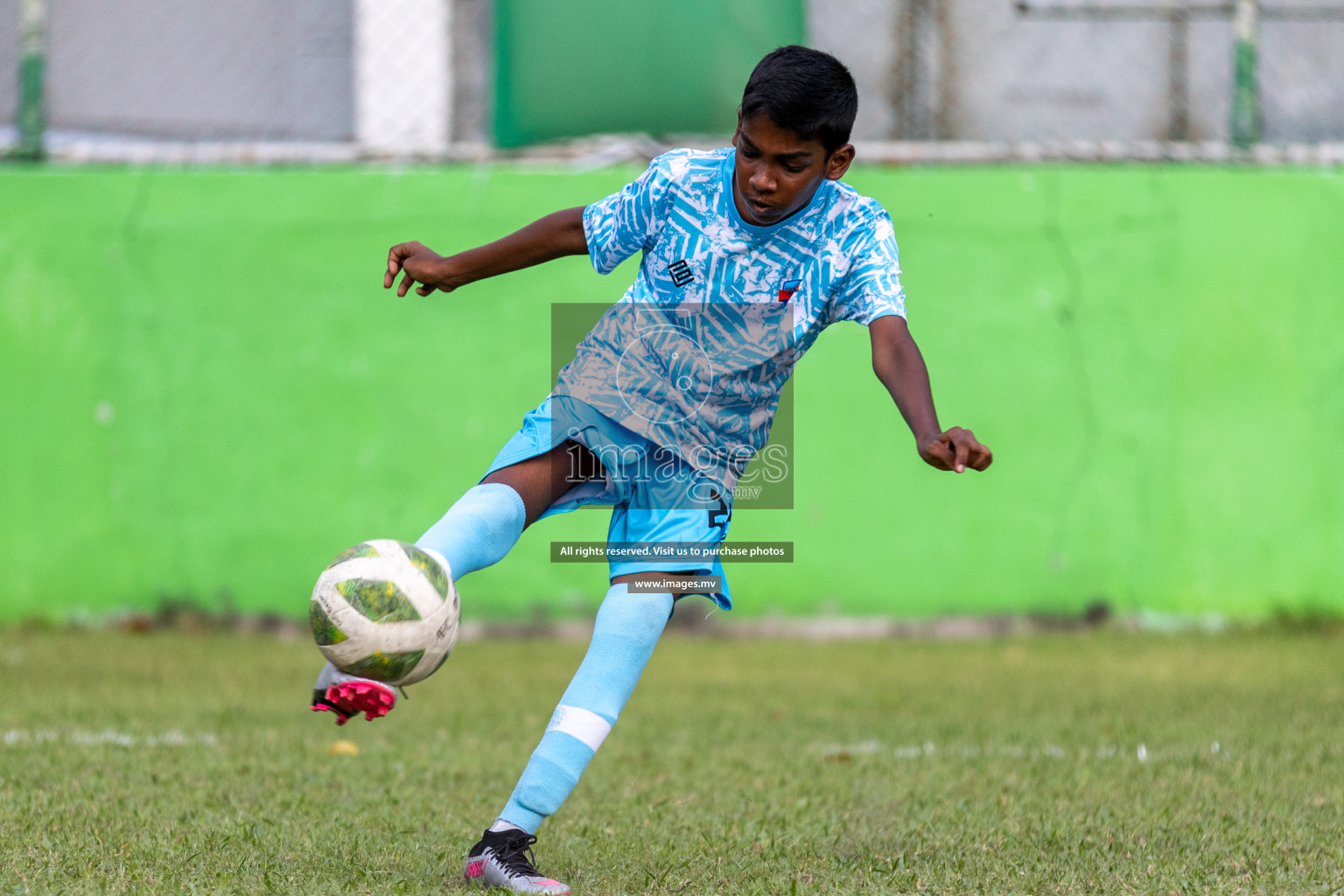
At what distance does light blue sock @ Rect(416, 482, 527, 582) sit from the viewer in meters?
3.02

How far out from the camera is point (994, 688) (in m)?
6.16

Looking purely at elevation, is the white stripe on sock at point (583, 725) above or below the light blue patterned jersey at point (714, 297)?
below

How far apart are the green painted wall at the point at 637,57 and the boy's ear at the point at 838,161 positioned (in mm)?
4329

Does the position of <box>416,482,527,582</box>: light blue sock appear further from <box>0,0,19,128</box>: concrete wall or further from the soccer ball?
<box>0,0,19,128</box>: concrete wall

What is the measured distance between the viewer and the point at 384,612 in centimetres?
284

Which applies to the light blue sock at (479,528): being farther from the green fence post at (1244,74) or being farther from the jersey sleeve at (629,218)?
the green fence post at (1244,74)

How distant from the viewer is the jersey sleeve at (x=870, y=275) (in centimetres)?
318

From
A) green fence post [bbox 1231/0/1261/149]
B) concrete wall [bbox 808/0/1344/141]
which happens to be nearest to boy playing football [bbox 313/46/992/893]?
concrete wall [bbox 808/0/1344/141]

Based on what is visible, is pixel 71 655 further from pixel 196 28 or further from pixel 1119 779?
pixel 1119 779

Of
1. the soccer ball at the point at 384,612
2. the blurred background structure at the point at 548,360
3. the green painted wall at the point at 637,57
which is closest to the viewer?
the soccer ball at the point at 384,612

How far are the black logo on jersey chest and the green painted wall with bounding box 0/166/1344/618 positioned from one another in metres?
4.20

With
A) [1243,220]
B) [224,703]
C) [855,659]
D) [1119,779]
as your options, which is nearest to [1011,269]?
[1243,220]

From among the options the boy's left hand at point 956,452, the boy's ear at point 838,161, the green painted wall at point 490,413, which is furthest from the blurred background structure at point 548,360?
the boy's left hand at point 956,452

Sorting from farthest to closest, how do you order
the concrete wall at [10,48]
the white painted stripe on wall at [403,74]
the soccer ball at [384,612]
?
the white painted stripe on wall at [403,74] → the concrete wall at [10,48] → the soccer ball at [384,612]
